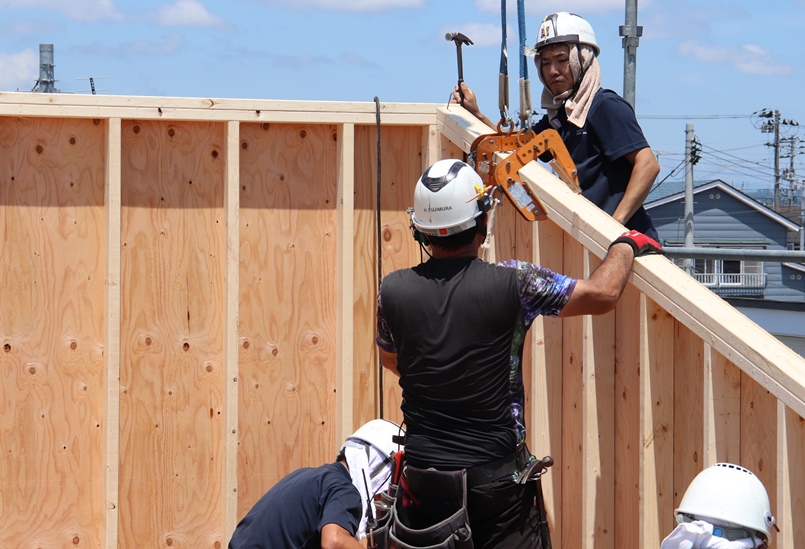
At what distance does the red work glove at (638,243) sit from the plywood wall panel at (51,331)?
264 centimetres

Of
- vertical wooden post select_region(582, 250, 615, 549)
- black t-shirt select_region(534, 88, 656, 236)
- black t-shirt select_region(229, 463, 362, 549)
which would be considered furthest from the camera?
black t-shirt select_region(534, 88, 656, 236)

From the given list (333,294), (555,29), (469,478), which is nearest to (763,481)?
(469,478)

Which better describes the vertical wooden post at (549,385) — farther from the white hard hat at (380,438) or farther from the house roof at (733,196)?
the house roof at (733,196)

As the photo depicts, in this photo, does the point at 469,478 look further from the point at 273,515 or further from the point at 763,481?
the point at 763,481

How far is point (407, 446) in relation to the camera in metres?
3.37

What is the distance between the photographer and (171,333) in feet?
16.5

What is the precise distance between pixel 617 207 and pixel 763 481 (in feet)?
4.32

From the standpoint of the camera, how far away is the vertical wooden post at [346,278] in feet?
16.6

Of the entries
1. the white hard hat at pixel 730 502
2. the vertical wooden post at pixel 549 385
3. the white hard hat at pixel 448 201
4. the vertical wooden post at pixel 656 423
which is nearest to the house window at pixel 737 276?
the vertical wooden post at pixel 549 385

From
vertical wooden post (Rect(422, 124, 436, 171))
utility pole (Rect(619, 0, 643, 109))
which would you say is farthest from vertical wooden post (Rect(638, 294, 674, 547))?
utility pole (Rect(619, 0, 643, 109))

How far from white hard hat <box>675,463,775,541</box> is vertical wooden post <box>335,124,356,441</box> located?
2.54m

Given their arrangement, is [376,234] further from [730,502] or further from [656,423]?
[730,502]

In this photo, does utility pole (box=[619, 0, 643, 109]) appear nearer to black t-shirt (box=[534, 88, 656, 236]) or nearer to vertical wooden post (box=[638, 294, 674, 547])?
black t-shirt (box=[534, 88, 656, 236])

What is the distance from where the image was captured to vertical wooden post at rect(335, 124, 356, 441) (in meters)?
5.06
